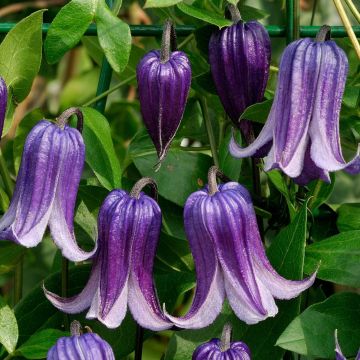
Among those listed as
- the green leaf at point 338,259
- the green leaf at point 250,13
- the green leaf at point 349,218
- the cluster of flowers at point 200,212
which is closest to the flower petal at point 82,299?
the cluster of flowers at point 200,212

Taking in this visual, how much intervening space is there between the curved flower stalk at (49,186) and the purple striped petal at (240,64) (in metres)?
0.17

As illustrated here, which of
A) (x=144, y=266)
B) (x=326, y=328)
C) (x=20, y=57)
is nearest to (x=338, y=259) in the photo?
(x=326, y=328)

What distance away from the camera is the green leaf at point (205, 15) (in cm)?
108

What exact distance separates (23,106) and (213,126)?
37.6 inches

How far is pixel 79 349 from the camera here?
1.00 meters

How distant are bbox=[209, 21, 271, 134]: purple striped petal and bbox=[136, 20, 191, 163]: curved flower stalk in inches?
2.0

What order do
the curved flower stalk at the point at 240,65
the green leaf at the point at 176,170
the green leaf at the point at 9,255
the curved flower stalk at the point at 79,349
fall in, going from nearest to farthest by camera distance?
1. the curved flower stalk at the point at 79,349
2. the curved flower stalk at the point at 240,65
3. the green leaf at the point at 176,170
4. the green leaf at the point at 9,255

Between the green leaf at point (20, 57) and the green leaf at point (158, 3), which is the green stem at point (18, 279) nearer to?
the green leaf at point (20, 57)

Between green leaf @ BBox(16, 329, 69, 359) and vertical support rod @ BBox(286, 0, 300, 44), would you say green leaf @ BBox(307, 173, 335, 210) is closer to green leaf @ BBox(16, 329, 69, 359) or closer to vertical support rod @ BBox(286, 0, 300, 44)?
vertical support rod @ BBox(286, 0, 300, 44)

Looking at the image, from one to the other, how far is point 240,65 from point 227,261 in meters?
0.21

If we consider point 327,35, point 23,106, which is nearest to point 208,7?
point 327,35

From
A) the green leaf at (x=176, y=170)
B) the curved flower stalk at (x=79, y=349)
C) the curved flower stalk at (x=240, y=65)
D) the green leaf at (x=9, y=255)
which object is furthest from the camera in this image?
the green leaf at (x=9, y=255)

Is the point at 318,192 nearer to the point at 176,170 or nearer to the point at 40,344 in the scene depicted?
the point at 176,170

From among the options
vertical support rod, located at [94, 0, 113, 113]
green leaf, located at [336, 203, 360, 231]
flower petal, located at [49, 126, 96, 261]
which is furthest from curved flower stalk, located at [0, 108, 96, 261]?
green leaf, located at [336, 203, 360, 231]
